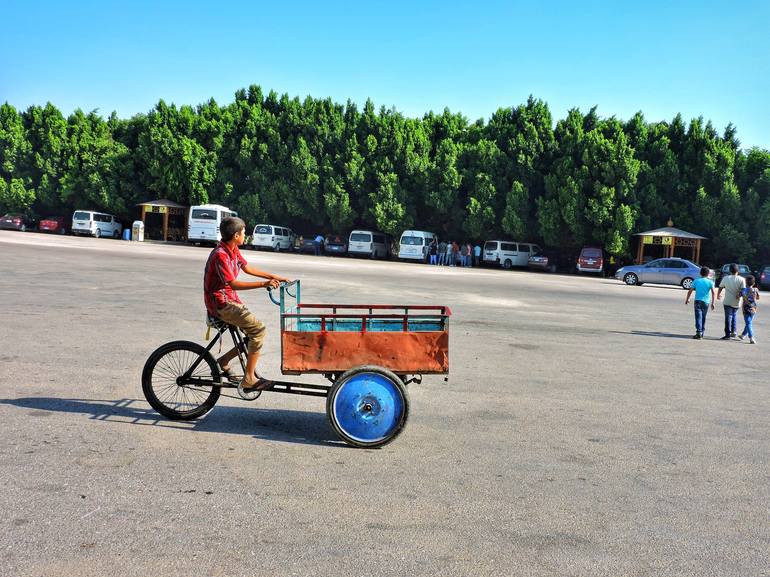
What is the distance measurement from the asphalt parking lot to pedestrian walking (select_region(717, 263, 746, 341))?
401 centimetres

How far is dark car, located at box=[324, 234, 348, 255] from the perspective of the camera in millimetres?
45344

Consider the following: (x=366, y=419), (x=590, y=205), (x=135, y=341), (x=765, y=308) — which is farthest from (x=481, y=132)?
(x=366, y=419)

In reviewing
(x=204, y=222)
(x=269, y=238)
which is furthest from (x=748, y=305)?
(x=269, y=238)

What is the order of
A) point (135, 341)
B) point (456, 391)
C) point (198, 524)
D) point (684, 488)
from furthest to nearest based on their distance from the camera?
point (135, 341) → point (456, 391) → point (684, 488) → point (198, 524)

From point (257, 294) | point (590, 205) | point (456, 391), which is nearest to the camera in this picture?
point (456, 391)

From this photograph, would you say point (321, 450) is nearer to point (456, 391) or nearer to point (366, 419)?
point (366, 419)

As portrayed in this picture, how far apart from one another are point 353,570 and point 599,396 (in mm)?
4751

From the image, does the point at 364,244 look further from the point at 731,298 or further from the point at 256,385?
the point at 256,385

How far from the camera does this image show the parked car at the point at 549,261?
4150cm

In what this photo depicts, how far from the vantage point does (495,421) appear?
5.89 meters

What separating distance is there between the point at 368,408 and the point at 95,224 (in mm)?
47021

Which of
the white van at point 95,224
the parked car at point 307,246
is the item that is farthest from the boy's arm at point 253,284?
the white van at point 95,224

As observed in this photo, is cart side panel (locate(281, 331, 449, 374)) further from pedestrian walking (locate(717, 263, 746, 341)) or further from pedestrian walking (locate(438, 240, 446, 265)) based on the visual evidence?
pedestrian walking (locate(438, 240, 446, 265))

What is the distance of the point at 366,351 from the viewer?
502cm
